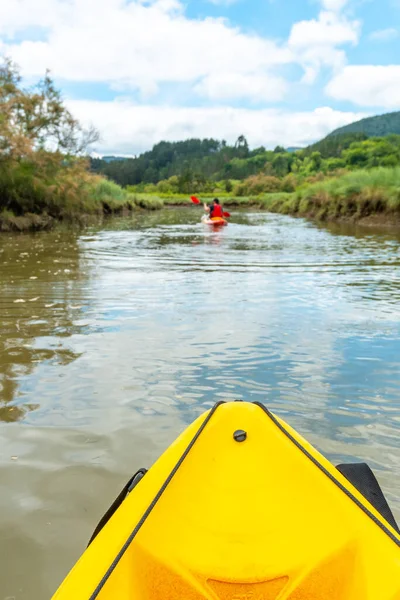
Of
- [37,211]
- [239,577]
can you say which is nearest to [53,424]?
[239,577]

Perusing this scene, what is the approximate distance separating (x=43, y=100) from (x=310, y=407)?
707 inches

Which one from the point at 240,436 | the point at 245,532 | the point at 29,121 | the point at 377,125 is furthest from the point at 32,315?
the point at 377,125

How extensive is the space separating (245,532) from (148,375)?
7.85ft

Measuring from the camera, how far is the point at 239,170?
113 m

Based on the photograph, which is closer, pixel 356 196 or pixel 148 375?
pixel 148 375

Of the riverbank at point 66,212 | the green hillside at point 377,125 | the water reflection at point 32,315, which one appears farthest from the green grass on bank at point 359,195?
the green hillside at point 377,125

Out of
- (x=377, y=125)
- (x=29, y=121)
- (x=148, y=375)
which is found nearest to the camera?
(x=148, y=375)

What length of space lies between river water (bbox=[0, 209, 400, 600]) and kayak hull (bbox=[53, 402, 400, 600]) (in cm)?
54

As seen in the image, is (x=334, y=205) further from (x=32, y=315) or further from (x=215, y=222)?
→ (x=32, y=315)

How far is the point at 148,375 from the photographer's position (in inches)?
153

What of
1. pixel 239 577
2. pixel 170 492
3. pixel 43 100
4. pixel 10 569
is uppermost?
pixel 43 100

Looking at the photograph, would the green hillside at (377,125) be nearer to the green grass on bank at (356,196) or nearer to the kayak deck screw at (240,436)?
the green grass on bank at (356,196)

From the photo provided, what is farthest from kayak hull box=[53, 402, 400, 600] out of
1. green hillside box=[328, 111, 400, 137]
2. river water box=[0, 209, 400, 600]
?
green hillside box=[328, 111, 400, 137]

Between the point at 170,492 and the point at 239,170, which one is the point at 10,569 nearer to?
the point at 170,492
